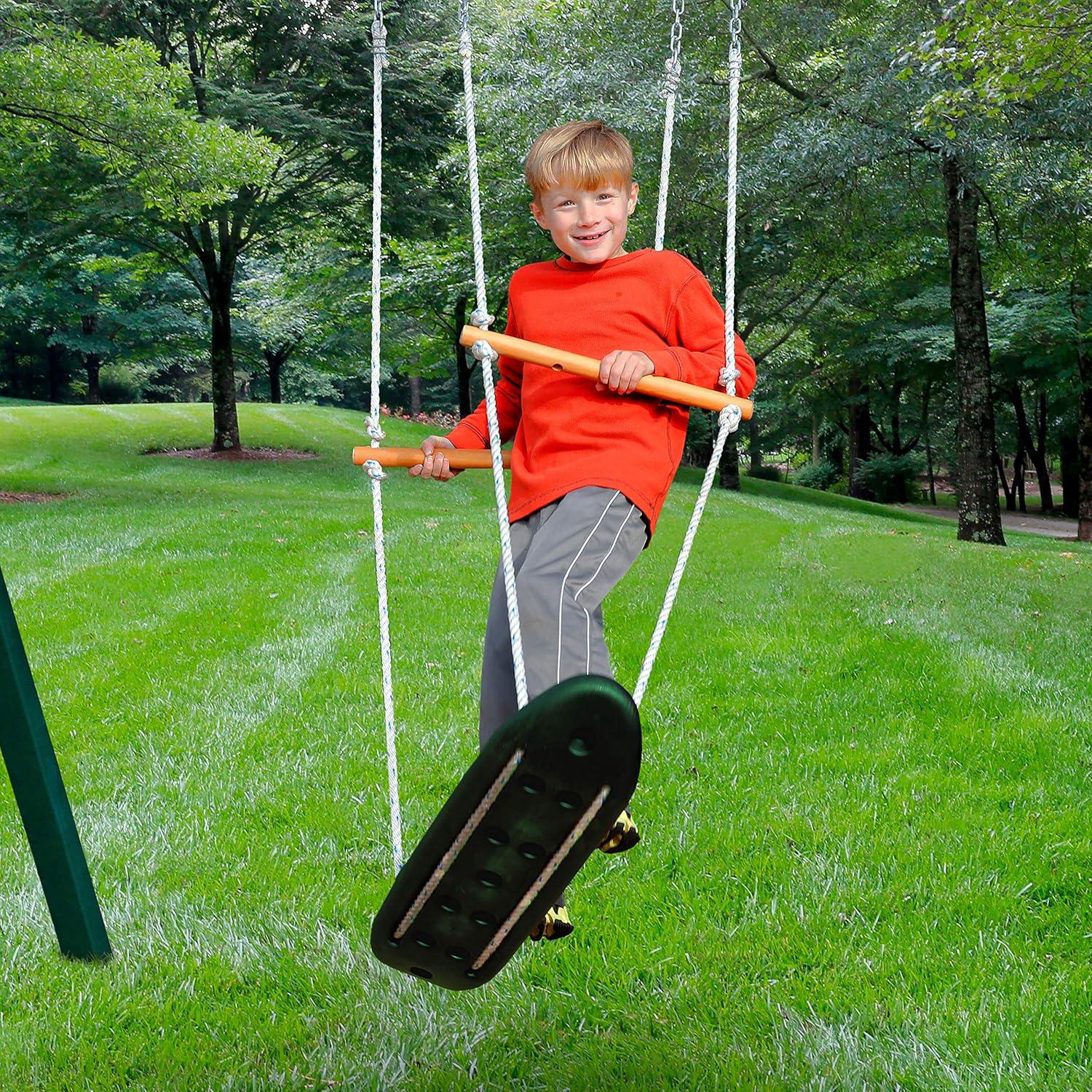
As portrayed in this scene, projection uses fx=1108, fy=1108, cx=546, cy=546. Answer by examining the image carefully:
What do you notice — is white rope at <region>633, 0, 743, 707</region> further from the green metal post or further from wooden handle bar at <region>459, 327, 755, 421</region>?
the green metal post

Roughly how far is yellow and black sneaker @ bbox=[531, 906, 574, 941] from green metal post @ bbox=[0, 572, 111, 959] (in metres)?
1.22

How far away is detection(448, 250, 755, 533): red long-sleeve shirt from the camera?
7.07 feet

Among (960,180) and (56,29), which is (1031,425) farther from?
(56,29)

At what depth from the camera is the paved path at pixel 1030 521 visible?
21.8m

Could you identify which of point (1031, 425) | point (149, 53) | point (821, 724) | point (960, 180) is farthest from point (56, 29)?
point (1031, 425)

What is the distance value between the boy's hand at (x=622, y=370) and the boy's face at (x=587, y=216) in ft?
0.96

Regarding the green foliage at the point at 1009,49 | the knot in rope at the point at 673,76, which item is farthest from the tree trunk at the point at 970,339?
the knot in rope at the point at 673,76

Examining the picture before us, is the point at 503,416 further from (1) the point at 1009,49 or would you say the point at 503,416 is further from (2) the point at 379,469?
(1) the point at 1009,49

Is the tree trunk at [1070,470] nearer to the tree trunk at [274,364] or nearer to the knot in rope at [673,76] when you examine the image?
the tree trunk at [274,364]

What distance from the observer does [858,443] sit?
90.3 feet

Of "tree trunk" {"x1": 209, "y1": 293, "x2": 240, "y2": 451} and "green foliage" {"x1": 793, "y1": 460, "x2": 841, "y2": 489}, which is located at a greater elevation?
Answer: "tree trunk" {"x1": 209, "y1": 293, "x2": 240, "y2": 451}

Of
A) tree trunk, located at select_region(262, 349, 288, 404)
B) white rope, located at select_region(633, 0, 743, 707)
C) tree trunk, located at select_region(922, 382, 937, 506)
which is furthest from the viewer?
tree trunk, located at select_region(262, 349, 288, 404)

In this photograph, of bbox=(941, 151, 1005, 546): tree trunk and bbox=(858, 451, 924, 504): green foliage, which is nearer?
bbox=(941, 151, 1005, 546): tree trunk

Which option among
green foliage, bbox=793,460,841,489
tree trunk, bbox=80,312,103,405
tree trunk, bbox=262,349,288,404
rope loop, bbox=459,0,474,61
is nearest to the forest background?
rope loop, bbox=459,0,474,61
